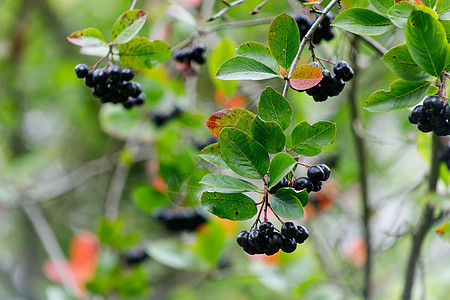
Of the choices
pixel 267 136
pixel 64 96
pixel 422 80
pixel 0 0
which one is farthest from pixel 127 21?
pixel 0 0

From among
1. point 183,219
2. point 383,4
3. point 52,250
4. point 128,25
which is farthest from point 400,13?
point 52,250

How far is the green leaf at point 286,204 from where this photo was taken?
1.71 ft

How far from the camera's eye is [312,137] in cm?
57

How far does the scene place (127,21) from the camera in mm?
701

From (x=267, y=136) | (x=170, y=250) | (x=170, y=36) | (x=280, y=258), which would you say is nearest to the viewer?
(x=267, y=136)

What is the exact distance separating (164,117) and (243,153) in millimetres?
954

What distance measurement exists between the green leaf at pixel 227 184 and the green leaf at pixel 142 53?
31 cm

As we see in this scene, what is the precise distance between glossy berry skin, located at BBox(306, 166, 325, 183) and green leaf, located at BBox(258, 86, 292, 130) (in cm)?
7

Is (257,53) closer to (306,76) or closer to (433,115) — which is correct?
(306,76)

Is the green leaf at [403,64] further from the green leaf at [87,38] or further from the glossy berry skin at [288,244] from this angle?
the green leaf at [87,38]

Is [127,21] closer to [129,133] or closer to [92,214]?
[129,133]

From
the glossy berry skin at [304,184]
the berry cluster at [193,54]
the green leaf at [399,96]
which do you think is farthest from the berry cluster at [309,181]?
the berry cluster at [193,54]

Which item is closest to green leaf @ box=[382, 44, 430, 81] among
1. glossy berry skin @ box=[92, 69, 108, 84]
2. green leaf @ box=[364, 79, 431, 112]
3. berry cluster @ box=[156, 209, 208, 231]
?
green leaf @ box=[364, 79, 431, 112]

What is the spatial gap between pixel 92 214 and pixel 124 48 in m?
2.07
